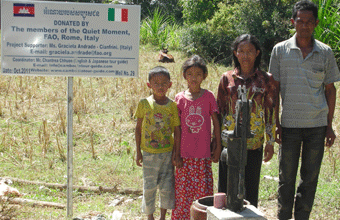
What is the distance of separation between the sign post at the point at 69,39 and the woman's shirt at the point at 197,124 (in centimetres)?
65

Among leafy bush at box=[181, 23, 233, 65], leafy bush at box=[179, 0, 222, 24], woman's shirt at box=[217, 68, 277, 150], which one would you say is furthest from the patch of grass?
leafy bush at box=[179, 0, 222, 24]

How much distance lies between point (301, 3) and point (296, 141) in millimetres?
1168

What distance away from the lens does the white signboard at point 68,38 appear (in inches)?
139

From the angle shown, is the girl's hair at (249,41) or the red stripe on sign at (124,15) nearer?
the girl's hair at (249,41)

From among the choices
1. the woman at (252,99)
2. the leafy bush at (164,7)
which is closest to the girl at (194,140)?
the woman at (252,99)

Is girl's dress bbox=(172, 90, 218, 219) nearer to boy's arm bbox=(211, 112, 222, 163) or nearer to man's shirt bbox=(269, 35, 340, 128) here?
boy's arm bbox=(211, 112, 222, 163)

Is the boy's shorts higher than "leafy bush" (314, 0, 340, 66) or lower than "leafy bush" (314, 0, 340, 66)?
lower

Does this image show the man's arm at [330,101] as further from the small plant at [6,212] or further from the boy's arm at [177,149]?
the small plant at [6,212]

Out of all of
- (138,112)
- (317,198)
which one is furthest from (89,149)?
(317,198)

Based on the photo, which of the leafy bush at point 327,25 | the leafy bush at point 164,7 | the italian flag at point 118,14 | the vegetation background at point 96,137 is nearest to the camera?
the italian flag at point 118,14

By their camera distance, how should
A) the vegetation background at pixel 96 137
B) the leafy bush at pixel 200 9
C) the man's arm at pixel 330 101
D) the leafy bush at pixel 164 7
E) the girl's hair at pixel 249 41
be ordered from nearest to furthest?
the girl's hair at pixel 249 41, the man's arm at pixel 330 101, the vegetation background at pixel 96 137, the leafy bush at pixel 200 9, the leafy bush at pixel 164 7

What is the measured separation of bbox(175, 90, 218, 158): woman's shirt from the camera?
11.2 ft

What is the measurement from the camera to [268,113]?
3.31 m

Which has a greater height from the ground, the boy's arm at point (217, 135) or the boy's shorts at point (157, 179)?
the boy's arm at point (217, 135)
